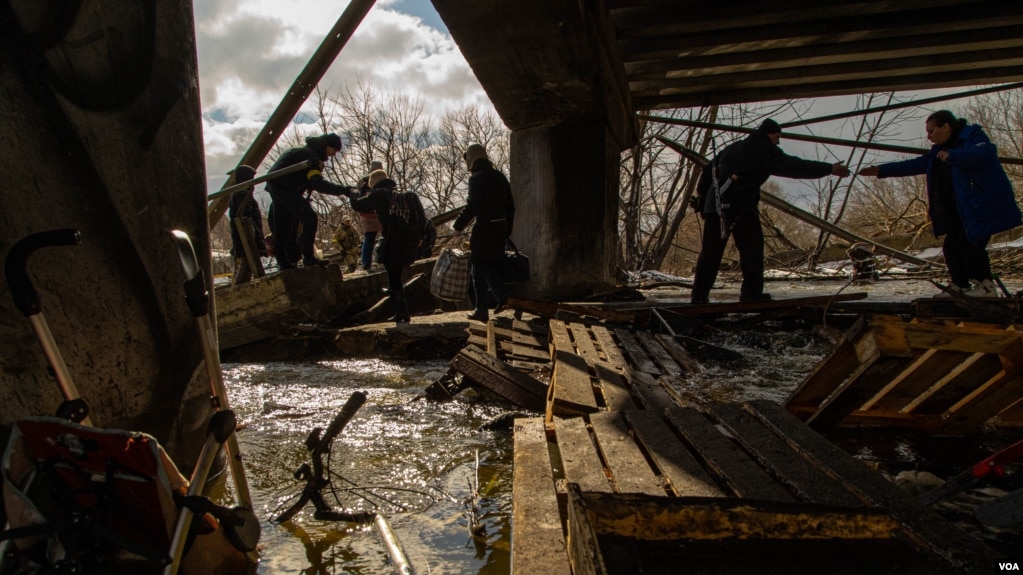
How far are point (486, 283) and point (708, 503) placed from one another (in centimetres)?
475

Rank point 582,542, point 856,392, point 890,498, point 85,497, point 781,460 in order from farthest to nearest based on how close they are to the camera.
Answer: point 856,392 → point 781,460 → point 890,498 → point 85,497 → point 582,542

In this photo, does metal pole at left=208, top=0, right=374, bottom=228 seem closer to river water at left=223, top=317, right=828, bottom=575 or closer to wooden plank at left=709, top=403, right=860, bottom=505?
river water at left=223, top=317, right=828, bottom=575

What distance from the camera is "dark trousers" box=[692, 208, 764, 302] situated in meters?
5.56

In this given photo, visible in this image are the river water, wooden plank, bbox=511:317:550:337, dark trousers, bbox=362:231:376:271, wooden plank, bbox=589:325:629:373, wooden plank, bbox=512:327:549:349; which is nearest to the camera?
the river water

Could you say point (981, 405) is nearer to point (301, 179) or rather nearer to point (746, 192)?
point (746, 192)

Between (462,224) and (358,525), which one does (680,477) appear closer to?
(358,525)

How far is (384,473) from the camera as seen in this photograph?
254 cm

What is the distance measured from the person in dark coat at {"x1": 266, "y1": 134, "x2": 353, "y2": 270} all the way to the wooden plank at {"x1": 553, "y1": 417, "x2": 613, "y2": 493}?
4.93m

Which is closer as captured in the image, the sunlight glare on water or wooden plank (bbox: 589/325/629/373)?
the sunlight glare on water

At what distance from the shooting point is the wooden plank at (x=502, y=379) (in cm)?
343

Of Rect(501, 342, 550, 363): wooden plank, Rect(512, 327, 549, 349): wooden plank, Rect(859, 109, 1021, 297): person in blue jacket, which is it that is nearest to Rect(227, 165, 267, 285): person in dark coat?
Rect(512, 327, 549, 349): wooden plank

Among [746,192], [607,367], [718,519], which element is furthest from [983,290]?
[718,519]

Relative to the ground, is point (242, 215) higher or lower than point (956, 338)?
higher

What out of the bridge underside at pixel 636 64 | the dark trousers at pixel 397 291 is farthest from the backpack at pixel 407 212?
the bridge underside at pixel 636 64
